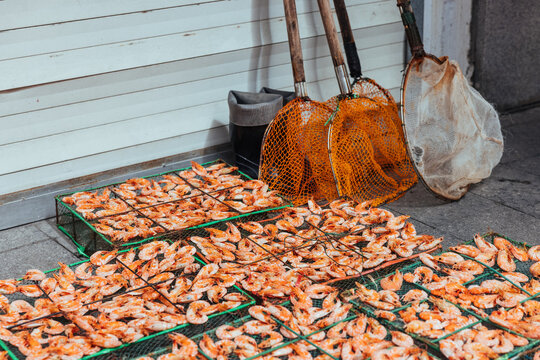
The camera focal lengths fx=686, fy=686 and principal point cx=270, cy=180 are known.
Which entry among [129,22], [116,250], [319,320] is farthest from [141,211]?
[319,320]

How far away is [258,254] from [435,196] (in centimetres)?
171

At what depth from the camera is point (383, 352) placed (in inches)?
122

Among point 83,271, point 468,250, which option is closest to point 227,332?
point 83,271

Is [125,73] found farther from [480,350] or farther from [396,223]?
[480,350]

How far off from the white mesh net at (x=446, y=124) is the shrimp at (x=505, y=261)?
108 centimetres

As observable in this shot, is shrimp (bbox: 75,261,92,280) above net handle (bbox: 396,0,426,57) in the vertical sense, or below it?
below

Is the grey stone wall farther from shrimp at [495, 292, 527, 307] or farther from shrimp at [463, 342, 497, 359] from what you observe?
shrimp at [463, 342, 497, 359]

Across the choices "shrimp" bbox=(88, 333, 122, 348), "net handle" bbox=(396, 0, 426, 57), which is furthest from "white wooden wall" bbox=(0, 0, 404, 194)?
"shrimp" bbox=(88, 333, 122, 348)

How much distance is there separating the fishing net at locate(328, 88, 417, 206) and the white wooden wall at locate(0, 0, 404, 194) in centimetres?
89

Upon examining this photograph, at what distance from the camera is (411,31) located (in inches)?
203

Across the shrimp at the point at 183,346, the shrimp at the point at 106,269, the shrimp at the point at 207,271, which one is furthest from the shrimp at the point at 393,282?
the shrimp at the point at 106,269

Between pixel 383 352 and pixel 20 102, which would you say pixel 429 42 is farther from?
pixel 383 352

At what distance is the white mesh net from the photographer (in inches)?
199

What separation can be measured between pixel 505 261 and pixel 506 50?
148 inches
